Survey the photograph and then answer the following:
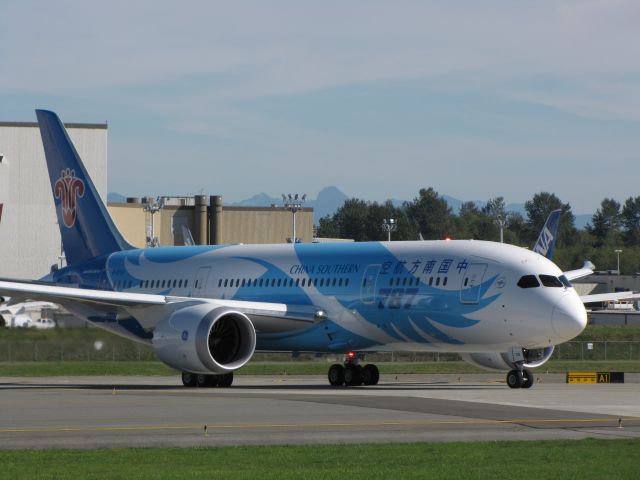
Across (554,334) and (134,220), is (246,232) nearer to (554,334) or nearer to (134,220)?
(134,220)

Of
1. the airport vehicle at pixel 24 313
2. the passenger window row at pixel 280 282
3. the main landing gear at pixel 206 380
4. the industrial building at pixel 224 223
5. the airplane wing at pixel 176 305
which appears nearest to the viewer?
the main landing gear at pixel 206 380

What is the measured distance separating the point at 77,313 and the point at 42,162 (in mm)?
55766

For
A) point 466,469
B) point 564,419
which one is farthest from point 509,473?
point 564,419

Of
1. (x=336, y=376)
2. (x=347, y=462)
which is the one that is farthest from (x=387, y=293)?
(x=347, y=462)

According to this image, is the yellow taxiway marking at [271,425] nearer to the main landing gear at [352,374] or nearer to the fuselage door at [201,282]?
the main landing gear at [352,374]

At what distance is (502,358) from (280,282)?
753cm

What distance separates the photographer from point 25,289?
1539 inches

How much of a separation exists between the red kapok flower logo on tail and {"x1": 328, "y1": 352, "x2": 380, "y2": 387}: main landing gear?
1313 centimetres

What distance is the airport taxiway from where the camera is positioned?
73.9ft

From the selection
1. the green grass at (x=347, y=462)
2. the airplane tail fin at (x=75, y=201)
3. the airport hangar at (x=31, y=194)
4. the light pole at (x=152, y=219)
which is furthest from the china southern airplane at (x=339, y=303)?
the airport hangar at (x=31, y=194)

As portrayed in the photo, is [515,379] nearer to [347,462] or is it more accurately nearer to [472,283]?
[472,283]

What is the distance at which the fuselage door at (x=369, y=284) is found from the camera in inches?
1548

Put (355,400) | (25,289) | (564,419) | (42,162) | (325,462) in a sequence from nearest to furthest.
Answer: (325,462) < (564,419) < (355,400) < (25,289) < (42,162)

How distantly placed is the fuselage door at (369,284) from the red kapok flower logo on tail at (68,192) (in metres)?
13.7
